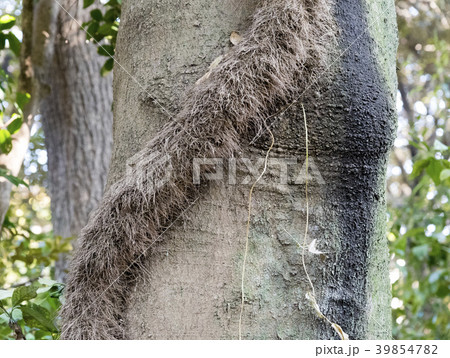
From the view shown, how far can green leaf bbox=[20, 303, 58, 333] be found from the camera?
0.91 meters

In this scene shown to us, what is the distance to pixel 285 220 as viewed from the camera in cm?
73

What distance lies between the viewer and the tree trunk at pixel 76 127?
223 centimetres

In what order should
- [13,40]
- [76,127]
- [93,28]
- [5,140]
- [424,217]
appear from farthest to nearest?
[76,127]
[424,217]
[93,28]
[13,40]
[5,140]

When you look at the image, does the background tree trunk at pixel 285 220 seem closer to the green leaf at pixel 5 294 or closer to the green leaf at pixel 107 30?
the green leaf at pixel 5 294

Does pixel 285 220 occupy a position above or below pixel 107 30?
below

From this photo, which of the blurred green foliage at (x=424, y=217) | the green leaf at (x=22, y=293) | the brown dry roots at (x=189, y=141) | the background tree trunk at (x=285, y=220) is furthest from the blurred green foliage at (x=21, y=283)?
the blurred green foliage at (x=424, y=217)

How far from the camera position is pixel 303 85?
734mm

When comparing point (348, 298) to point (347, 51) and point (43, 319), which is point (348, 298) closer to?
point (347, 51)

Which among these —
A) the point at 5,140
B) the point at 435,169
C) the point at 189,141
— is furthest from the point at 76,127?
the point at 189,141

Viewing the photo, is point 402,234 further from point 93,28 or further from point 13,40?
point 13,40

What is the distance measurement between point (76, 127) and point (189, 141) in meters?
1.72

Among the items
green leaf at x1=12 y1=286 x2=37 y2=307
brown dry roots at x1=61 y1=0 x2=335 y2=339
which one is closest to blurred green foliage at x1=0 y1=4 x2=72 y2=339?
green leaf at x1=12 y1=286 x2=37 y2=307

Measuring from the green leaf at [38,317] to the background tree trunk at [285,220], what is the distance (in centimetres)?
28
